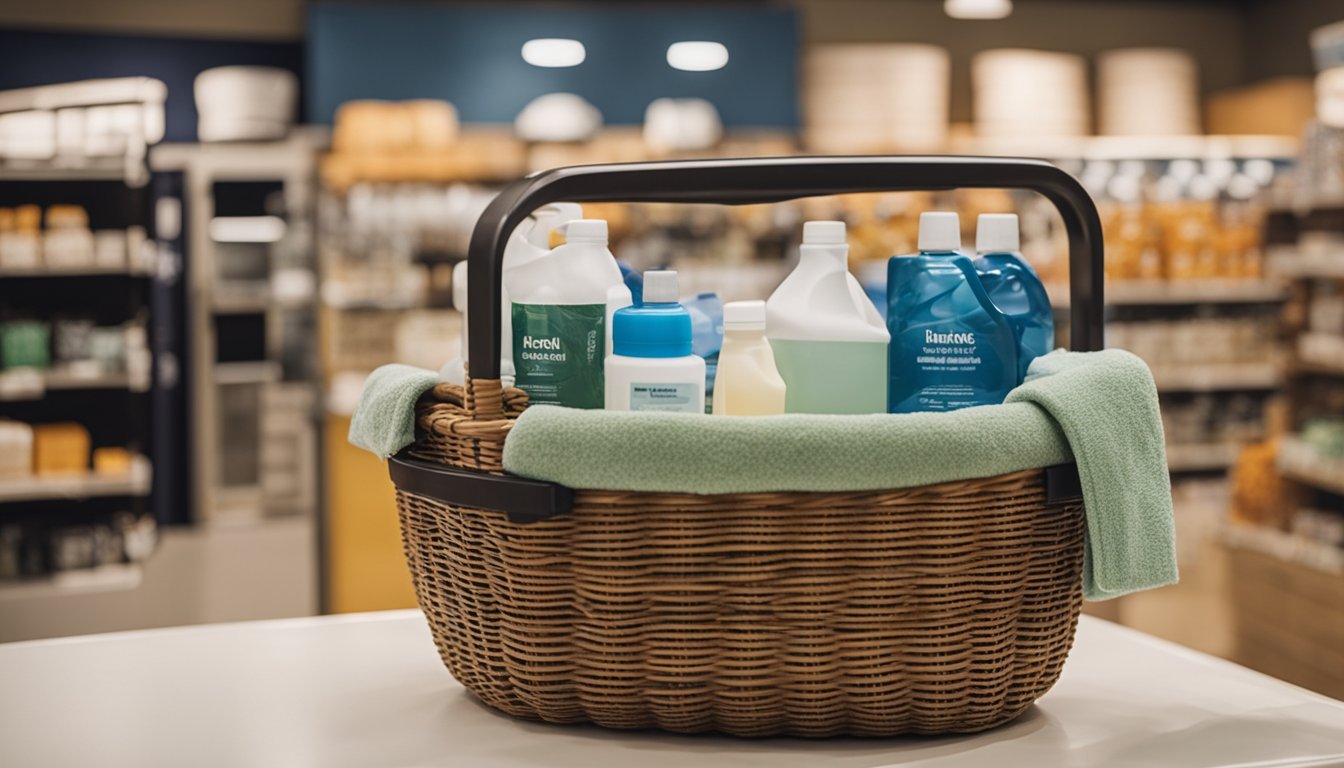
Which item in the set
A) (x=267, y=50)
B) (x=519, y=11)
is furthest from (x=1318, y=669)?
(x=267, y=50)

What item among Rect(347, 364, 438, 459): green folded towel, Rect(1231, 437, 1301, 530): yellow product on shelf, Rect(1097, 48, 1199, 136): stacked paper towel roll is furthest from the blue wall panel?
Rect(347, 364, 438, 459): green folded towel

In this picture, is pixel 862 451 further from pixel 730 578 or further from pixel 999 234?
pixel 999 234

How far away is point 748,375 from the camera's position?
1.02 m

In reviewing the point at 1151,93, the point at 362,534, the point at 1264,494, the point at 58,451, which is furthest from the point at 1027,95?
the point at 58,451

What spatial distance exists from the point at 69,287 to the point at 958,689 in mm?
5060

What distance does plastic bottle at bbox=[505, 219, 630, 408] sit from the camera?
1.03m

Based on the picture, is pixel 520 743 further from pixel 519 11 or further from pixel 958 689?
pixel 519 11

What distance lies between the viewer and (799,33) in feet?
19.9

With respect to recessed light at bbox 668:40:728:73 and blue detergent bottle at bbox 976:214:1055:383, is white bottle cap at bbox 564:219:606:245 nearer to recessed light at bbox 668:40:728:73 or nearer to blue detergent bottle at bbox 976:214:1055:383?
blue detergent bottle at bbox 976:214:1055:383

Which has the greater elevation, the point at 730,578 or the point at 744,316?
the point at 744,316

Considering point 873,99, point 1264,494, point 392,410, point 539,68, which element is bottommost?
point 1264,494

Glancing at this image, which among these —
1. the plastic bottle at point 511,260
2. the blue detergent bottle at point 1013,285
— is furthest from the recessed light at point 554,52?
the blue detergent bottle at point 1013,285

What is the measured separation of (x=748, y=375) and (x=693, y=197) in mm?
157

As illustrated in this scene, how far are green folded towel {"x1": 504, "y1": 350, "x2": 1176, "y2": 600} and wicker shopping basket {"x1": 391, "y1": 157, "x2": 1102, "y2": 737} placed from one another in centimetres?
2
